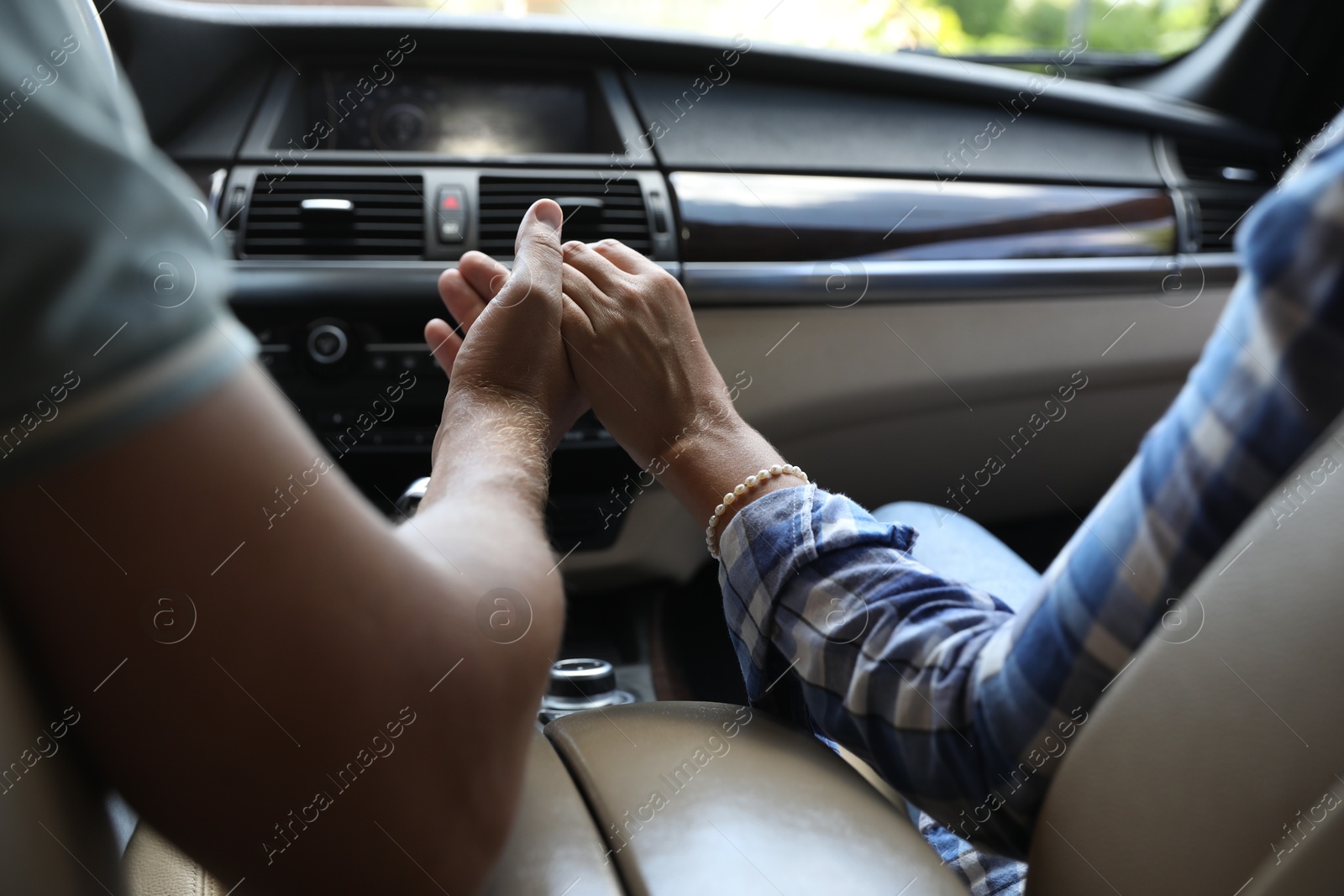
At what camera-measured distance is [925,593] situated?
65cm

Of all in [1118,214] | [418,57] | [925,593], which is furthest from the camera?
[1118,214]

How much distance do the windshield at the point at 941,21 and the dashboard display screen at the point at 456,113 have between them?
0.35ft

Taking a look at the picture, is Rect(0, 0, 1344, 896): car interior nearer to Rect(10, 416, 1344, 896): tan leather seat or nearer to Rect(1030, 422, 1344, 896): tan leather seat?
Rect(10, 416, 1344, 896): tan leather seat

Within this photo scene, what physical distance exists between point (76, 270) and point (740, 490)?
48cm

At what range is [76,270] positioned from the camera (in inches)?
14.5

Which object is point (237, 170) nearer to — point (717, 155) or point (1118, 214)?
point (717, 155)

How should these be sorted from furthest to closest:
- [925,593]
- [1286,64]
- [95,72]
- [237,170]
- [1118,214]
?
[1286,64]
[1118,214]
[237,170]
[925,593]
[95,72]

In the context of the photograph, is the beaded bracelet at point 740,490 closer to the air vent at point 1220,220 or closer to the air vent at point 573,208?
the air vent at point 573,208

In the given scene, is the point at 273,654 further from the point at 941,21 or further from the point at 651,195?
the point at 941,21

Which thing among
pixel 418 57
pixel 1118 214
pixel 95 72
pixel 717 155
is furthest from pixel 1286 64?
pixel 95 72

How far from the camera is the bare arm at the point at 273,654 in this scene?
0.40 metres

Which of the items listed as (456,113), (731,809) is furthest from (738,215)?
(731,809)

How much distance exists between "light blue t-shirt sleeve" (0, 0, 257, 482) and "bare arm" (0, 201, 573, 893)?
0.6 inches

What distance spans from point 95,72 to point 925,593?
536 mm
